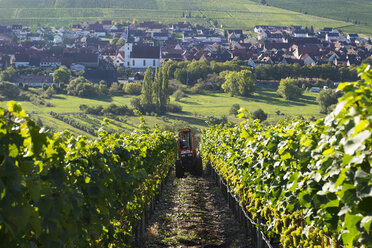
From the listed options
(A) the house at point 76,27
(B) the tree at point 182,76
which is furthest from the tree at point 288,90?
(A) the house at point 76,27

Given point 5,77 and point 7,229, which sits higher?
point 7,229

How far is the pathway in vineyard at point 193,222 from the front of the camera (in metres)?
11.3

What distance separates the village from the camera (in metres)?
113

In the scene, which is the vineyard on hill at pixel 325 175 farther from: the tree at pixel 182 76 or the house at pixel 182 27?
the house at pixel 182 27

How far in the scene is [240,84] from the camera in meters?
79.8

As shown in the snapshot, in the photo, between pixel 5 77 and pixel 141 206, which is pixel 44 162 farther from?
pixel 5 77

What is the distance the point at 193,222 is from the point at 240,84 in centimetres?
6756

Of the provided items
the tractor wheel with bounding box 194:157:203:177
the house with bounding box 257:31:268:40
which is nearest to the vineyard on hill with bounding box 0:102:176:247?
the tractor wheel with bounding box 194:157:203:177

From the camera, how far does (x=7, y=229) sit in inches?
133

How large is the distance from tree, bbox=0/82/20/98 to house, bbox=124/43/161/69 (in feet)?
146

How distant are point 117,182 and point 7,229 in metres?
4.56

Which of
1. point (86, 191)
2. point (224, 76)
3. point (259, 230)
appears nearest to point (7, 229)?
point (86, 191)

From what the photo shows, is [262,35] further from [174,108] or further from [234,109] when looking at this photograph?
[234,109]

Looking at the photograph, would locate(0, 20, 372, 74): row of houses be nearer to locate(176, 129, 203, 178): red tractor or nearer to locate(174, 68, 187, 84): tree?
locate(174, 68, 187, 84): tree
